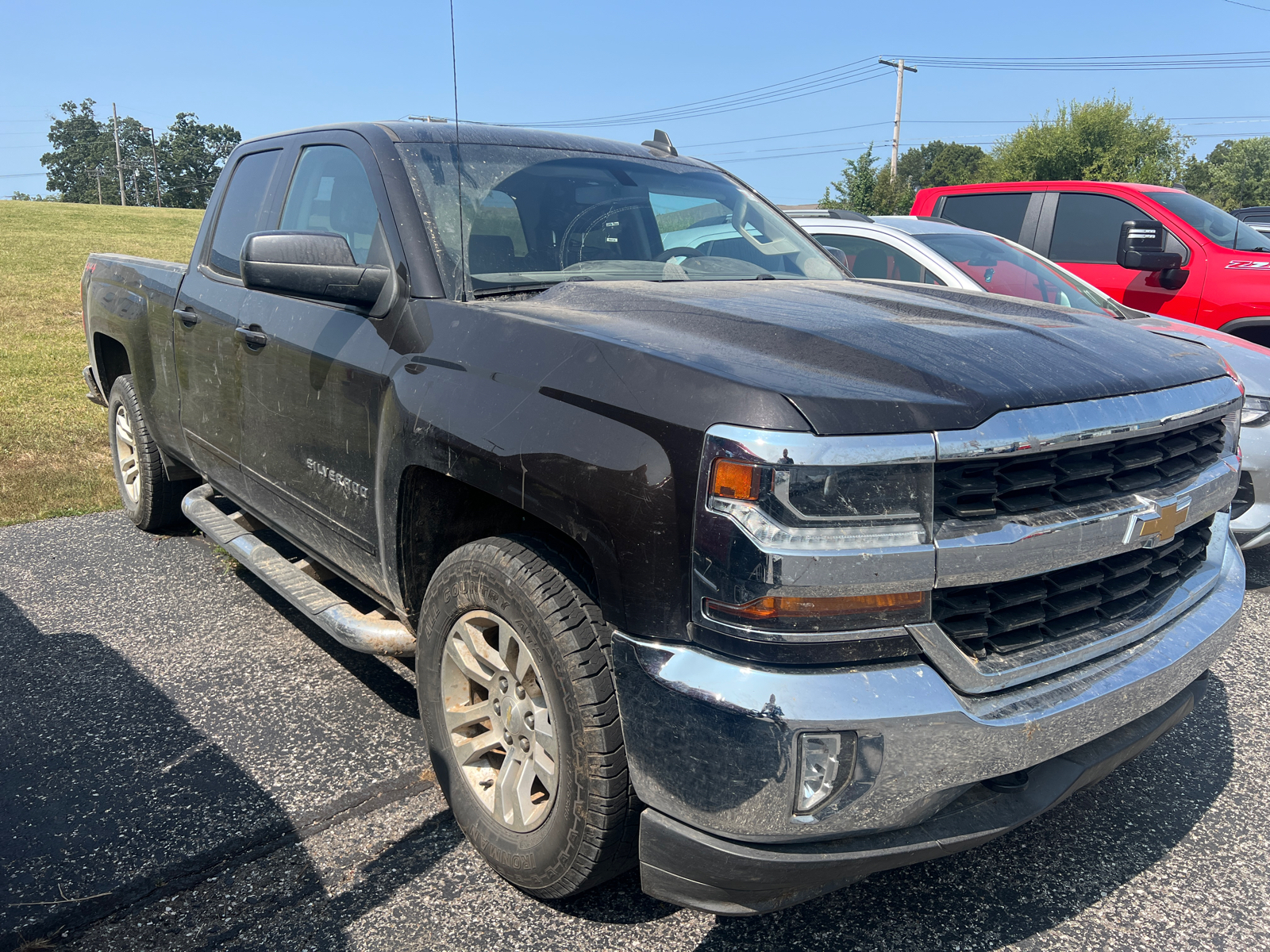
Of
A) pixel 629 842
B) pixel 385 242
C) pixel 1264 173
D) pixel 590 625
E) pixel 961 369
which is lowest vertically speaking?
pixel 629 842

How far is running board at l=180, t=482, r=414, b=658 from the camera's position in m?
2.82

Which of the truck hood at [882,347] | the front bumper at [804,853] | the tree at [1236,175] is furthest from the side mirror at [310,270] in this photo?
the tree at [1236,175]

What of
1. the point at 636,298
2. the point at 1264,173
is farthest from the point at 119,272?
the point at 1264,173

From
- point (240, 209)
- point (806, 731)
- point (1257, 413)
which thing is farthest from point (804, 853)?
point (1257, 413)

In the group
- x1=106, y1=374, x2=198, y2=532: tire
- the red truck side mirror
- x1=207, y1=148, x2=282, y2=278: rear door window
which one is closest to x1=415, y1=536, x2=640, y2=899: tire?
x1=207, y1=148, x2=282, y2=278: rear door window

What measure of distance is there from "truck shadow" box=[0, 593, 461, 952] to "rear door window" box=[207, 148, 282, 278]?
1758 mm

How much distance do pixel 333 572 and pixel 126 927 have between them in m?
1.31

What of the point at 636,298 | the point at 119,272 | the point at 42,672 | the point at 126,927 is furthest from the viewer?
the point at 119,272

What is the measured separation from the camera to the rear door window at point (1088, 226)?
7.51m

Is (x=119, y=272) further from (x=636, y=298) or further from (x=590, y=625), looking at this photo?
(x=590, y=625)

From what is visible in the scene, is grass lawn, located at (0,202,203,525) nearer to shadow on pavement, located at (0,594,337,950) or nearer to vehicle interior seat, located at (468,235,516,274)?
shadow on pavement, located at (0,594,337,950)

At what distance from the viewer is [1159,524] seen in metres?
2.13

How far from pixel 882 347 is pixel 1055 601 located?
66 cm

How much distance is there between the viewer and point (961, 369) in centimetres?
195
